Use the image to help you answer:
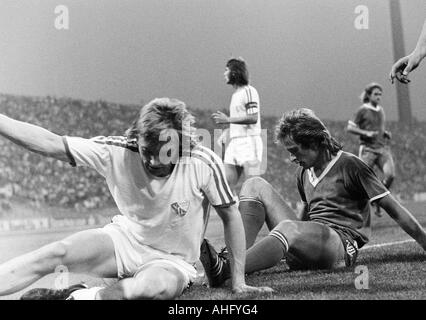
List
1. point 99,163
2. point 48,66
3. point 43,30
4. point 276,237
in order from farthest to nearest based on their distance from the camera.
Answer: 1. point 48,66
2. point 43,30
3. point 276,237
4. point 99,163

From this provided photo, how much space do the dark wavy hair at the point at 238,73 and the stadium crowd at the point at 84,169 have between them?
5.75 metres

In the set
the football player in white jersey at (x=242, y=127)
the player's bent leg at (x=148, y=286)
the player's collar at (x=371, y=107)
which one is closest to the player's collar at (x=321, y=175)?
the player's bent leg at (x=148, y=286)

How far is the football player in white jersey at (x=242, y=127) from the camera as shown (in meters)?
6.54

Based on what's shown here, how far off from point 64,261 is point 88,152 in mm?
472

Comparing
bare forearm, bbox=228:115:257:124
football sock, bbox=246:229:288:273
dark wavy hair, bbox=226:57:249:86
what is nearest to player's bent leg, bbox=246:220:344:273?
football sock, bbox=246:229:288:273

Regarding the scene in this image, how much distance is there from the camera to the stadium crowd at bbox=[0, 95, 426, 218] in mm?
11977

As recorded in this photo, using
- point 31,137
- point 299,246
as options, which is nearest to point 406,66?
point 299,246

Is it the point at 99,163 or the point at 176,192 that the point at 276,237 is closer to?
the point at 176,192

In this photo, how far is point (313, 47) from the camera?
1347 centimetres

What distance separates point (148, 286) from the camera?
2797 millimetres

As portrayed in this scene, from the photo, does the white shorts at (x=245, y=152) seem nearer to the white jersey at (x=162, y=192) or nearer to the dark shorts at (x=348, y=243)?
the dark shorts at (x=348, y=243)

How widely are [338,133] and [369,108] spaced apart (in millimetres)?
7239
